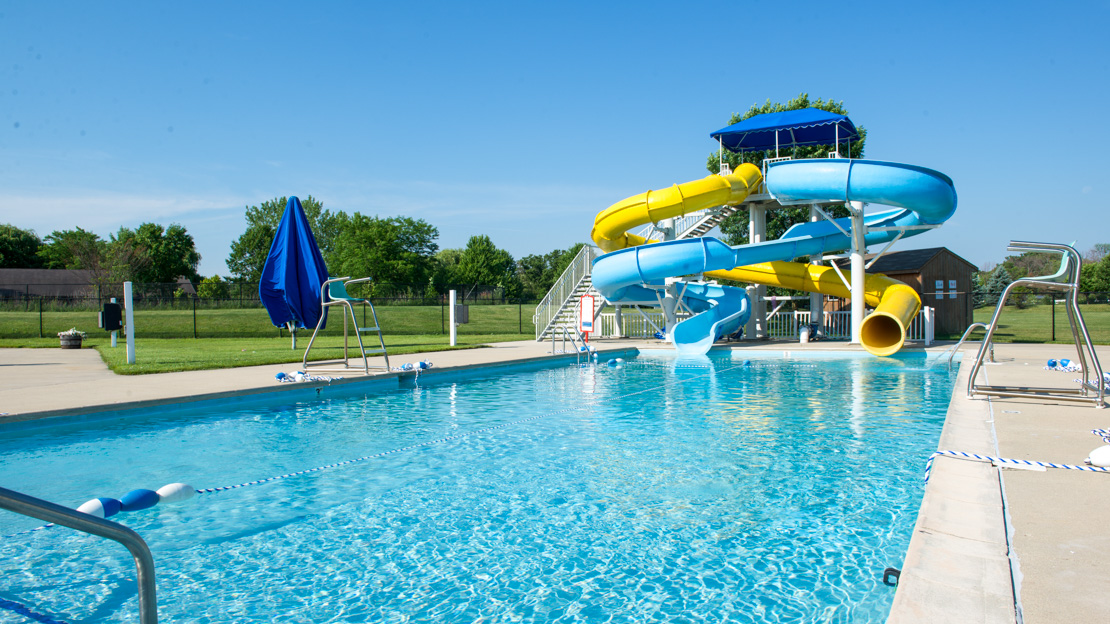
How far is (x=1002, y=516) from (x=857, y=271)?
1519 cm

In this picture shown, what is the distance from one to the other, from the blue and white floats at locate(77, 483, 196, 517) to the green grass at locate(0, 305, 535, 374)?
760 centimetres

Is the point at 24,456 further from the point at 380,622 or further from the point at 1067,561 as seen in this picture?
the point at 1067,561

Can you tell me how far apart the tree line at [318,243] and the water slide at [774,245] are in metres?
32.0

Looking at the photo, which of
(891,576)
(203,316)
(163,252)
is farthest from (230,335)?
(163,252)

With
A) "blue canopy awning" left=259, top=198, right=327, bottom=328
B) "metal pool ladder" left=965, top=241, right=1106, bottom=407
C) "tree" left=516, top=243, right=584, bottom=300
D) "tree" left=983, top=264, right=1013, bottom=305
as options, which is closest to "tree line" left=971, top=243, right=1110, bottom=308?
"tree" left=983, top=264, right=1013, bottom=305

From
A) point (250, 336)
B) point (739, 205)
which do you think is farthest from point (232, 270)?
point (739, 205)

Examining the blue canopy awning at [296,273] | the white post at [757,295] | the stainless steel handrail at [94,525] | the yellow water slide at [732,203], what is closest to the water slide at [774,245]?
the yellow water slide at [732,203]

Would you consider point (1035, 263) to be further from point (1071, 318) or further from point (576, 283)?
point (1071, 318)

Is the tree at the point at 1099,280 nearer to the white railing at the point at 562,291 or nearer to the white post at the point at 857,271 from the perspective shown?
the white post at the point at 857,271

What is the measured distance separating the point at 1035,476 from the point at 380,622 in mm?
4015

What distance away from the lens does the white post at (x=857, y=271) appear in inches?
680

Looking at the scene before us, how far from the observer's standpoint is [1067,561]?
283 centimetres

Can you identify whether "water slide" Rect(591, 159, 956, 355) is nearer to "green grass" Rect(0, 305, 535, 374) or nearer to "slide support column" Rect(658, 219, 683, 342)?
"slide support column" Rect(658, 219, 683, 342)

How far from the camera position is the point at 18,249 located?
66.5 meters
